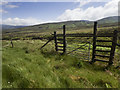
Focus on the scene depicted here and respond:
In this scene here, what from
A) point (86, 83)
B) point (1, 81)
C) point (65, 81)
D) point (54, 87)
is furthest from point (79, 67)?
point (1, 81)

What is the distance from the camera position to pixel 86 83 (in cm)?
359

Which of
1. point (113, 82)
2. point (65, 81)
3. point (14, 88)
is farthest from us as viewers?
point (113, 82)

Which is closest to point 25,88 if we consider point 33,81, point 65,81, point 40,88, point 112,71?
point 33,81

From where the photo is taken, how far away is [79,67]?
536 centimetres

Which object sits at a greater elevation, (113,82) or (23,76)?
(23,76)

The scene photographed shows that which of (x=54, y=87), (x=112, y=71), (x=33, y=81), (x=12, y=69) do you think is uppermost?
(x=12, y=69)

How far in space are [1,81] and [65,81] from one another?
265 cm

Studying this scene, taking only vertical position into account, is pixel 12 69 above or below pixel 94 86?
above

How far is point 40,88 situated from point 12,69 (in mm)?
1803

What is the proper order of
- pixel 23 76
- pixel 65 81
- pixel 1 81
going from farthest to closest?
pixel 65 81 < pixel 23 76 < pixel 1 81

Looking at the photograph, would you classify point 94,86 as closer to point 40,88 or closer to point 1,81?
point 40,88

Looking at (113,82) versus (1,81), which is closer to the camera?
(1,81)

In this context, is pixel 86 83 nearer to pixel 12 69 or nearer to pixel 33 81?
pixel 33 81

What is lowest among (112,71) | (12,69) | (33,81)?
(112,71)
